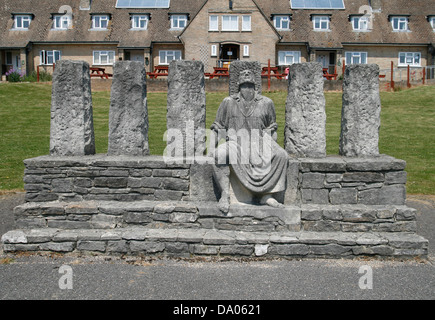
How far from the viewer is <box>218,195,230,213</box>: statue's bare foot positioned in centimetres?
579

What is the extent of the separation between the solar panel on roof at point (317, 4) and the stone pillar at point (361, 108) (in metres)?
28.9

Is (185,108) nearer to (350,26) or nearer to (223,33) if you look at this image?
(223,33)

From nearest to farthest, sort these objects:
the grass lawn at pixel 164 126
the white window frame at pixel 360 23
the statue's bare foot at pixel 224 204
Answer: the statue's bare foot at pixel 224 204, the grass lawn at pixel 164 126, the white window frame at pixel 360 23

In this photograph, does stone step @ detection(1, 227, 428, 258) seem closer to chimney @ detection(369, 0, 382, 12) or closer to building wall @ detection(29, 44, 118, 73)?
building wall @ detection(29, 44, 118, 73)

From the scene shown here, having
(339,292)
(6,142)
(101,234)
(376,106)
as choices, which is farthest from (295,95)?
(6,142)

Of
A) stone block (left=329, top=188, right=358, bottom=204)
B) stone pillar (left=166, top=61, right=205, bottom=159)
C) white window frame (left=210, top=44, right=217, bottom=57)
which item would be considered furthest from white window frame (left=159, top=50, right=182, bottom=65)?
stone block (left=329, top=188, right=358, bottom=204)

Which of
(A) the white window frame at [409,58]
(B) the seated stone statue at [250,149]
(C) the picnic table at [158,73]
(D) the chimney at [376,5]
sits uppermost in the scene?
(D) the chimney at [376,5]

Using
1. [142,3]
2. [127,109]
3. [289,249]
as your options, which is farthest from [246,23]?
[289,249]

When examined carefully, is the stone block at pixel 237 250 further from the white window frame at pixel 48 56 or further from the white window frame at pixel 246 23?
the white window frame at pixel 48 56

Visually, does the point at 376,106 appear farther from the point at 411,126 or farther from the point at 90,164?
the point at 411,126

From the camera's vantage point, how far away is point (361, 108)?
633 centimetres

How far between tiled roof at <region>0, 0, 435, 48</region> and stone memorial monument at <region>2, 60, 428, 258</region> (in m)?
26.5

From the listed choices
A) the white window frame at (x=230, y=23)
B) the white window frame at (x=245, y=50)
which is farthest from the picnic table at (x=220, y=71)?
the white window frame at (x=230, y=23)

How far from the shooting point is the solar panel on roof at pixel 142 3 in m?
33.3
